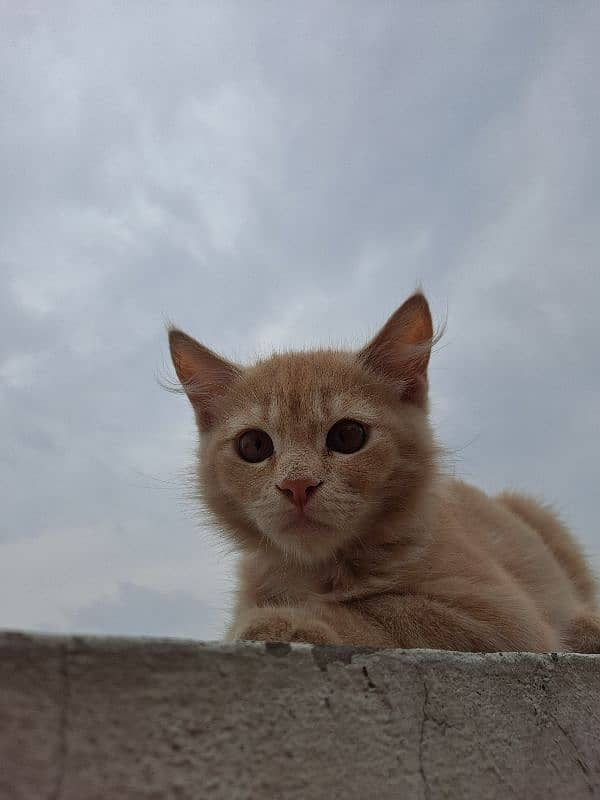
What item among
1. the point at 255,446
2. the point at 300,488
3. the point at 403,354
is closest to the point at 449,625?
the point at 300,488

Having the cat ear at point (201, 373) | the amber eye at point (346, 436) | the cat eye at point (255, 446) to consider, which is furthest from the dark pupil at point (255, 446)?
the cat ear at point (201, 373)

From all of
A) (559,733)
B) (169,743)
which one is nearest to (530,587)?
(559,733)

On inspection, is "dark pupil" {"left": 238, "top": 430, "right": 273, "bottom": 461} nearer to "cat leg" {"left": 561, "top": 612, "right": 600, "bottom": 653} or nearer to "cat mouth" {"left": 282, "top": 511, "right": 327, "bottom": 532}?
"cat mouth" {"left": 282, "top": 511, "right": 327, "bottom": 532}

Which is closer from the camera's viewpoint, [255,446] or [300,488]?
[300,488]

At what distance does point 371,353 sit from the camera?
2021mm

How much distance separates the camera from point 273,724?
2.69 feet

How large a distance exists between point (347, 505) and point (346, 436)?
0.21 m

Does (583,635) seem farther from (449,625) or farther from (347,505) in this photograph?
(347,505)

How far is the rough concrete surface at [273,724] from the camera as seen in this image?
670 millimetres

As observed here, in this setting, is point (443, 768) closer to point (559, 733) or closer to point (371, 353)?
point (559, 733)

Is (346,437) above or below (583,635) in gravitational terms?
above

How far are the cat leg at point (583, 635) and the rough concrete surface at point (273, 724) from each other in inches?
43.0

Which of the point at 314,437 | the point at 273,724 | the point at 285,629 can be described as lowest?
the point at 273,724

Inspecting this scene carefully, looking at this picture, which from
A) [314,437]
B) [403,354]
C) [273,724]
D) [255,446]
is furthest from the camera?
[403,354]
